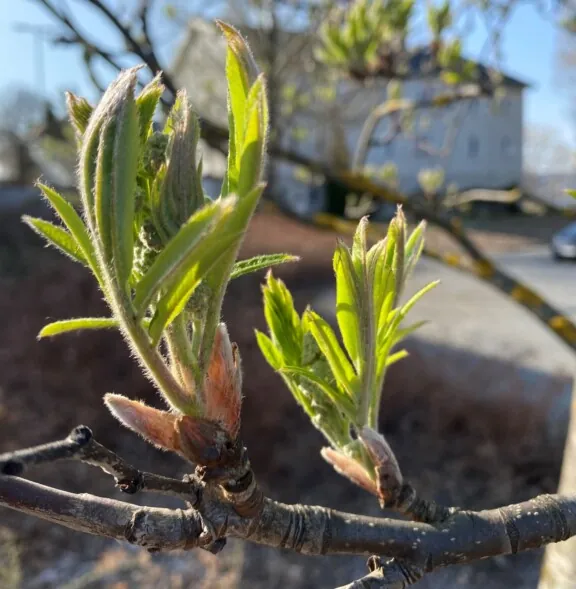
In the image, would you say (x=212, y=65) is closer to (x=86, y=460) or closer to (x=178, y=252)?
(x=86, y=460)

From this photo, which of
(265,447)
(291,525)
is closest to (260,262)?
(291,525)

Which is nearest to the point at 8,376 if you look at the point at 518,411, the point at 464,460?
the point at 464,460

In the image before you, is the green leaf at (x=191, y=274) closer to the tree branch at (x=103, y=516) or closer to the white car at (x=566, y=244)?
the tree branch at (x=103, y=516)

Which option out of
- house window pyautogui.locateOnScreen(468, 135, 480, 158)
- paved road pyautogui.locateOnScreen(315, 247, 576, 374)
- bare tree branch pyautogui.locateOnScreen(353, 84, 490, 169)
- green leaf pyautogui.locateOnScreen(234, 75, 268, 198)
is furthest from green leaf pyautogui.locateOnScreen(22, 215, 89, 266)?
house window pyautogui.locateOnScreen(468, 135, 480, 158)

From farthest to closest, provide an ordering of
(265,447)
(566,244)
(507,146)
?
(507,146), (566,244), (265,447)

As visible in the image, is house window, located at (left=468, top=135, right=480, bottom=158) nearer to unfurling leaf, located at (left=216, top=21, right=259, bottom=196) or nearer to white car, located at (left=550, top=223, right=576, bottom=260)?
white car, located at (left=550, top=223, right=576, bottom=260)
